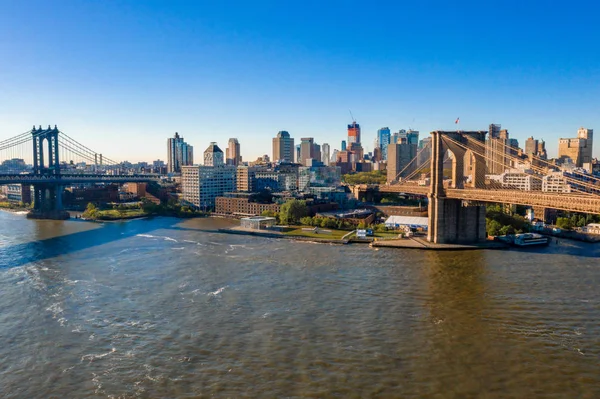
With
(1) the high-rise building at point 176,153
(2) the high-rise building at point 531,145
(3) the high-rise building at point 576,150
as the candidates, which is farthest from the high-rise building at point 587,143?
(1) the high-rise building at point 176,153

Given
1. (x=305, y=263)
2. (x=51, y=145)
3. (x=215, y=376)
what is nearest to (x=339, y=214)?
(x=305, y=263)

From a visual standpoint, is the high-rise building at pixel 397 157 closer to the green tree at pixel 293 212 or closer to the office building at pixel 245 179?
the office building at pixel 245 179

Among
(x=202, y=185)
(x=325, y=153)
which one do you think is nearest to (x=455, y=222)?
(x=202, y=185)

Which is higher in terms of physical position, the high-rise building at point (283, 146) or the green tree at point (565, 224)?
the high-rise building at point (283, 146)


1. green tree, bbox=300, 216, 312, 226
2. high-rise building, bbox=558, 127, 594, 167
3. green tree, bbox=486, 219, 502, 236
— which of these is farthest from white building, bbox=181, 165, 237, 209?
high-rise building, bbox=558, 127, 594, 167

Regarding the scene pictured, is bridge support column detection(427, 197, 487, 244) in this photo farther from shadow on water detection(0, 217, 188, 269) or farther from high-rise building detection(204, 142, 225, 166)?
high-rise building detection(204, 142, 225, 166)
